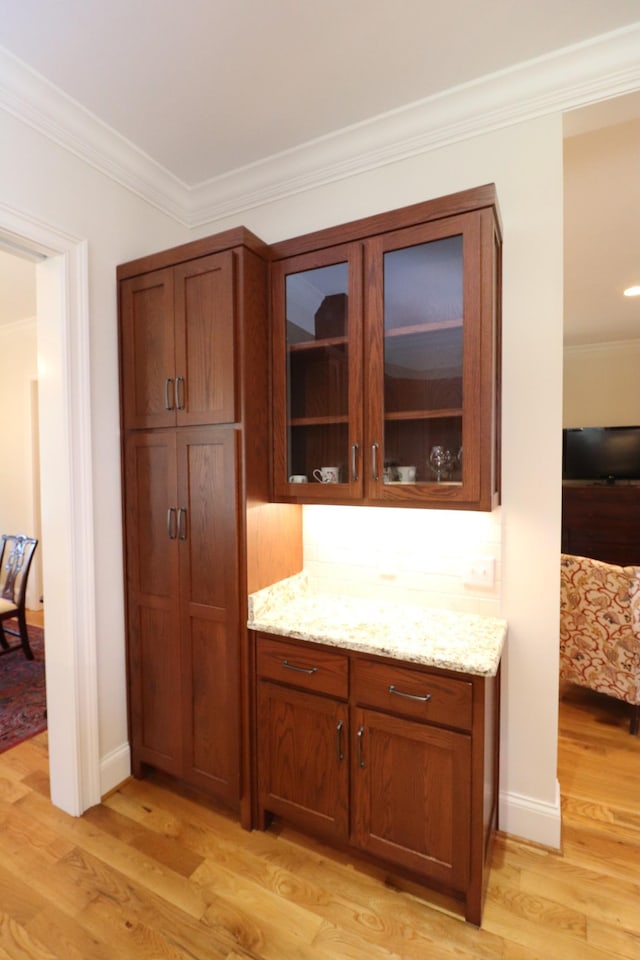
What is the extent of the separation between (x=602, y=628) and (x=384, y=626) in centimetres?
161

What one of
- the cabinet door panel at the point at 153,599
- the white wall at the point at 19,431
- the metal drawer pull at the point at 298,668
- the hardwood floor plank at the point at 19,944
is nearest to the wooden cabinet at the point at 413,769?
the metal drawer pull at the point at 298,668

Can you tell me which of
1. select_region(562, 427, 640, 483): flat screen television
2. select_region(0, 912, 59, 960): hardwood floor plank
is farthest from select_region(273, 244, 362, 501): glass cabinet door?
select_region(562, 427, 640, 483): flat screen television

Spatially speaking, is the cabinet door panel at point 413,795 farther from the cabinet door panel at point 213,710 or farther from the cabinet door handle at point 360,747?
the cabinet door panel at point 213,710

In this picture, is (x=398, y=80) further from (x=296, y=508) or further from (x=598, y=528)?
(x=598, y=528)

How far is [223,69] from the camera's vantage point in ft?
5.40

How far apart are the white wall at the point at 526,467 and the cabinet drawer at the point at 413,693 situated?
18.7 inches

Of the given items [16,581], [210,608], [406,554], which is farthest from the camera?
[16,581]

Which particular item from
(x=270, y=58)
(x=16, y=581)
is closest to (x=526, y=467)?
(x=270, y=58)

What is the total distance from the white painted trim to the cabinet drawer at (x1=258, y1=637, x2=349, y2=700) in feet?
2.62

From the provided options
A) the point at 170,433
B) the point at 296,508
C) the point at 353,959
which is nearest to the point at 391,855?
the point at 353,959

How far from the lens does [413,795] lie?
1514mm

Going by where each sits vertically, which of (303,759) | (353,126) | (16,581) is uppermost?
(353,126)

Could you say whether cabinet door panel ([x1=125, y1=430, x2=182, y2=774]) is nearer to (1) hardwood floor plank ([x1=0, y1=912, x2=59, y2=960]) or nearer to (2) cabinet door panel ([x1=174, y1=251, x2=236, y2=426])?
(2) cabinet door panel ([x1=174, y1=251, x2=236, y2=426])

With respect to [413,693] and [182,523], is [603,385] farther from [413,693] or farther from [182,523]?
[182,523]
